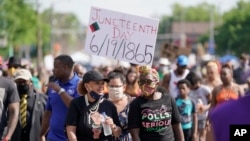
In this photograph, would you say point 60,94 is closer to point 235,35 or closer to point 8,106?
point 8,106

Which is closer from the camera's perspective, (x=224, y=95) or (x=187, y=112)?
(x=224, y=95)

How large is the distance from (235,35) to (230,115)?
9004 centimetres

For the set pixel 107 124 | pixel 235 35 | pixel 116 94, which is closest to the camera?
pixel 107 124

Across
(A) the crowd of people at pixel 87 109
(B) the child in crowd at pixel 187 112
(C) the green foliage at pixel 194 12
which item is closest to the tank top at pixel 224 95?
(B) the child in crowd at pixel 187 112

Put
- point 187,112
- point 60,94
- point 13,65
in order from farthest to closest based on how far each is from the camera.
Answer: point 13,65
point 187,112
point 60,94

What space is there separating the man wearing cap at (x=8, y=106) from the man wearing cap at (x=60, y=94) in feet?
1.37

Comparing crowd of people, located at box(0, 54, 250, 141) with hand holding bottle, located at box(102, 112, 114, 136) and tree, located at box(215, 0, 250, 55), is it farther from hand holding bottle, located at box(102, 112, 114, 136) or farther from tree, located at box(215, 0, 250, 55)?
tree, located at box(215, 0, 250, 55)

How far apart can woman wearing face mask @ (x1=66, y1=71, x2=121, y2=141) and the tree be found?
75259 millimetres

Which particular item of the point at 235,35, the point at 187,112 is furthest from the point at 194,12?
the point at 187,112

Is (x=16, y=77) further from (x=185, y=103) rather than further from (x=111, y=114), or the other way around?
(x=185, y=103)

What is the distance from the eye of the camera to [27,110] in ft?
32.1

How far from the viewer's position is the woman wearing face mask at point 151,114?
26.3 ft

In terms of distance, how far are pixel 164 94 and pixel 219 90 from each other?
349cm

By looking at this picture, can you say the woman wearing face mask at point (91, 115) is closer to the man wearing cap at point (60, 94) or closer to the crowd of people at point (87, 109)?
the crowd of people at point (87, 109)
